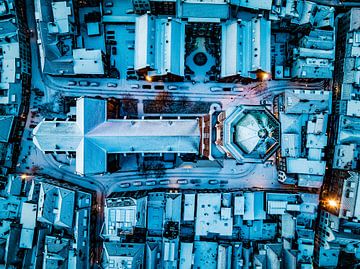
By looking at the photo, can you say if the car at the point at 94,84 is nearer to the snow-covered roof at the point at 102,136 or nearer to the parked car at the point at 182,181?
the snow-covered roof at the point at 102,136

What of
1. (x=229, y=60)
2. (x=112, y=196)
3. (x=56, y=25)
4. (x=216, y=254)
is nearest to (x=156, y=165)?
(x=112, y=196)

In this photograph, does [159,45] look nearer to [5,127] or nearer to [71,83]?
[71,83]

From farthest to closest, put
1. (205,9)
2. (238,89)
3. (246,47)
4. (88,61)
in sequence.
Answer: (238,89) < (246,47) < (88,61) < (205,9)

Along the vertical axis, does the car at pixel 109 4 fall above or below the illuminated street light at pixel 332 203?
above

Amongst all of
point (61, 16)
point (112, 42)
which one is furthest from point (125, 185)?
point (61, 16)

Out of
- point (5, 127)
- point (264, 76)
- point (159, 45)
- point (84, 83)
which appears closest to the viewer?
point (159, 45)

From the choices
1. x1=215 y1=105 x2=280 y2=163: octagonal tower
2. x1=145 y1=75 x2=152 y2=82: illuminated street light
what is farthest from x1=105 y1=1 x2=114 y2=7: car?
x1=215 y1=105 x2=280 y2=163: octagonal tower

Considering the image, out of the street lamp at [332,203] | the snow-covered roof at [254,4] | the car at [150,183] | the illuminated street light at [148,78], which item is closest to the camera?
the snow-covered roof at [254,4]

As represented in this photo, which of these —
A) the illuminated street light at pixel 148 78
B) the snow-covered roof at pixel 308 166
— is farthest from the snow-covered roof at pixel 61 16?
the snow-covered roof at pixel 308 166

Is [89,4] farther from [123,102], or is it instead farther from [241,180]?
[241,180]
